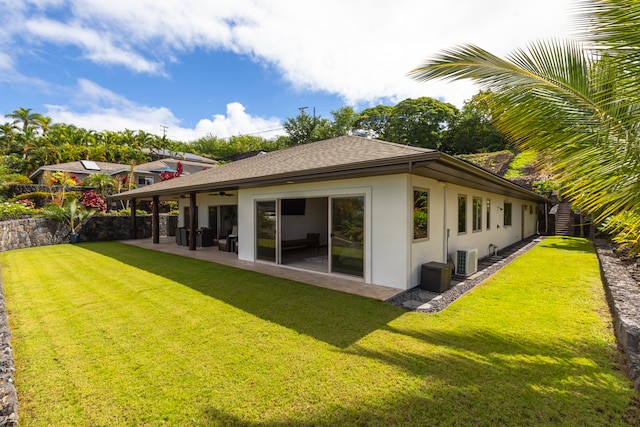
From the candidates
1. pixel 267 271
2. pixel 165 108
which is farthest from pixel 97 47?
pixel 165 108

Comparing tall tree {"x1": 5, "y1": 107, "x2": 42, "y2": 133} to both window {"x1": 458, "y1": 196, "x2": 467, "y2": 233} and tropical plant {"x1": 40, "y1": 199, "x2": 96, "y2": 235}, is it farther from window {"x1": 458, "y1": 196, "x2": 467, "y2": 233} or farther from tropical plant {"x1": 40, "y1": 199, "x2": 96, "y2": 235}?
window {"x1": 458, "y1": 196, "x2": 467, "y2": 233}

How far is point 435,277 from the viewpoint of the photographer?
20.6 ft

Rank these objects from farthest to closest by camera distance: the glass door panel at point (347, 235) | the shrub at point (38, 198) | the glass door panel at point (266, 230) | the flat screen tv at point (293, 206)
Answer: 1. the shrub at point (38, 198)
2. the flat screen tv at point (293, 206)
3. the glass door panel at point (266, 230)
4. the glass door panel at point (347, 235)

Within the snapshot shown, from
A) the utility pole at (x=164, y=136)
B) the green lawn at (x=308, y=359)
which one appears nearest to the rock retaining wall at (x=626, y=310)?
the green lawn at (x=308, y=359)

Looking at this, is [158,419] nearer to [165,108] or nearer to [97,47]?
[97,47]

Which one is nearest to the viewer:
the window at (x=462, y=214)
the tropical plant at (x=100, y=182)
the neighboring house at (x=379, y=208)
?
the neighboring house at (x=379, y=208)

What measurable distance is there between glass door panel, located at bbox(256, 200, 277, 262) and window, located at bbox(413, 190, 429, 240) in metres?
4.28

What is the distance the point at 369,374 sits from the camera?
10.5ft

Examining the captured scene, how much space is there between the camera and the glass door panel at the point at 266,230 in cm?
919

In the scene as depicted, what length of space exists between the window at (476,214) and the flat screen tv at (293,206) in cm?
721

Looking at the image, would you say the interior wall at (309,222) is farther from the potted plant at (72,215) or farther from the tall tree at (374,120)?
the tall tree at (374,120)

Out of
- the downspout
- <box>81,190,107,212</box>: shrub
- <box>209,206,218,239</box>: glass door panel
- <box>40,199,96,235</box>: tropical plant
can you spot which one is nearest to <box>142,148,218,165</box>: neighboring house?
<box>81,190,107,212</box>: shrub

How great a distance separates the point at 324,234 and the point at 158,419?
40.2 feet

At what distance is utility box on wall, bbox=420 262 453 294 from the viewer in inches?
246
